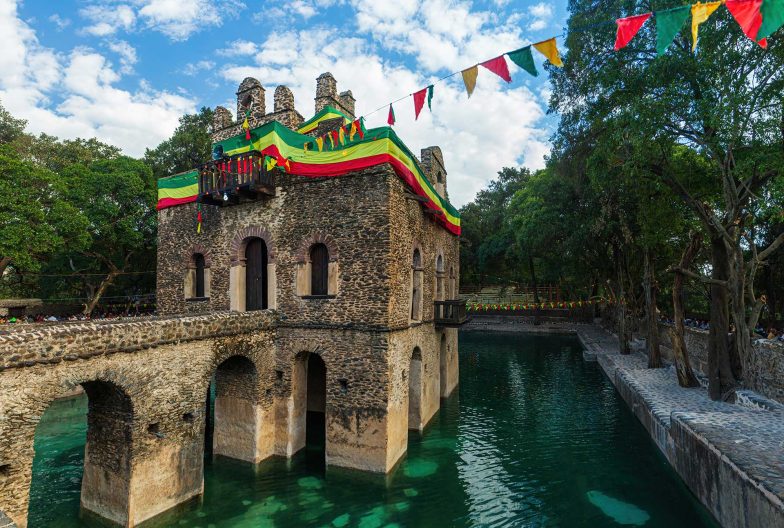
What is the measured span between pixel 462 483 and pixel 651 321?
14.5 meters

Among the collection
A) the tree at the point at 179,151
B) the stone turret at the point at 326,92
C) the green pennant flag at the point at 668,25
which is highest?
the tree at the point at 179,151

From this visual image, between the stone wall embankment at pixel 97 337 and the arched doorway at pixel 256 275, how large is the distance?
2835 millimetres

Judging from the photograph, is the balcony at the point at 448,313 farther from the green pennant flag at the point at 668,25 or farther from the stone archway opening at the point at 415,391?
the green pennant flag at the point at 668,25

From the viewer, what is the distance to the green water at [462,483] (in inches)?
386

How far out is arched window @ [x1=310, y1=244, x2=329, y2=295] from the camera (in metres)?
13.1

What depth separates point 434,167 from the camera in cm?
1825

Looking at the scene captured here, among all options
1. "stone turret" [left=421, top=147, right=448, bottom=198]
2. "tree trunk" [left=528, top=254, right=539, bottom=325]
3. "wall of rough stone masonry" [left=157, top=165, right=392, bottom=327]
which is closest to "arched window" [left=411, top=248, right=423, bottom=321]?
"wall of rough stone masonry" [left=157, top=165, right=392, bottom=327]

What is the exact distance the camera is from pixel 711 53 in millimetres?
11180

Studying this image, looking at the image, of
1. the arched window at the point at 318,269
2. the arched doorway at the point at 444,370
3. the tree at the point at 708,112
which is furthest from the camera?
the arched doorway at the point at 444,370

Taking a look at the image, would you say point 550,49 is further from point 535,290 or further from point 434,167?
point 535,290

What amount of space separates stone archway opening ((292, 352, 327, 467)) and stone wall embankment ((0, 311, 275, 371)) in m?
2.74

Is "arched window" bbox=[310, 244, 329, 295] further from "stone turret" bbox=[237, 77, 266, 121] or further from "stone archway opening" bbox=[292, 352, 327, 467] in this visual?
"stone turret" bbox=[237, 77, 266, 121]

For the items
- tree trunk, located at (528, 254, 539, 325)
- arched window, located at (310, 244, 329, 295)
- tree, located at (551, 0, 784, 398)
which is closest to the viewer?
tree, located at (551, 0, 784, 398)

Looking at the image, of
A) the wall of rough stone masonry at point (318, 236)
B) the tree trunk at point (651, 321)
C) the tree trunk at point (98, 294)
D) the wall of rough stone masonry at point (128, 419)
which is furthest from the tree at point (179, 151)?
the tree trunk at point (651, 321)
